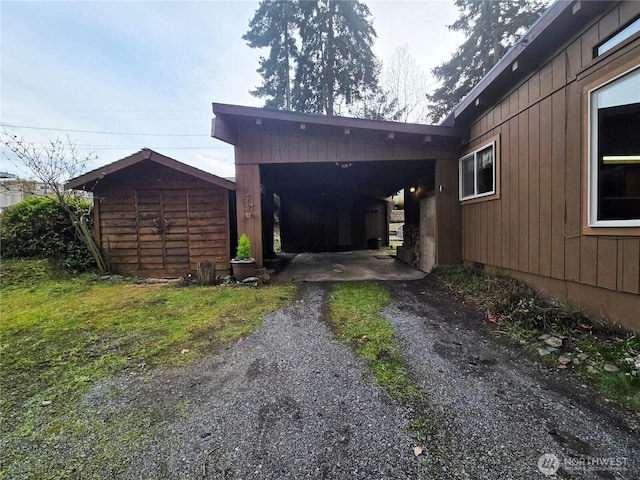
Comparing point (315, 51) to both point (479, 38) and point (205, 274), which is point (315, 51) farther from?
point (205, 274)

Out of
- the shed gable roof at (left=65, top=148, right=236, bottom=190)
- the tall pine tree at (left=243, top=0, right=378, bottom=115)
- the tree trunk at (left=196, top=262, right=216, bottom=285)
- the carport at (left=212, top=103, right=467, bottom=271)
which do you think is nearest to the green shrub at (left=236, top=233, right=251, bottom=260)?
the carport at (left=212, top=103, right=467, bottom=271)

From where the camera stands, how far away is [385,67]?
15.9 m

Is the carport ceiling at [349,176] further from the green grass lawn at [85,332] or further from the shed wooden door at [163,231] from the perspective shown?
the green grass lawn at [85,332]

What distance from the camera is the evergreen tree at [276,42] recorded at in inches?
547

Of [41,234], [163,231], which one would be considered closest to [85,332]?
[163,231]

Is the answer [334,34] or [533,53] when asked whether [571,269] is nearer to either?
[533,53]

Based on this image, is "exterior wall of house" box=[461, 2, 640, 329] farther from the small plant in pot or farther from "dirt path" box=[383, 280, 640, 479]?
the small plant in pot

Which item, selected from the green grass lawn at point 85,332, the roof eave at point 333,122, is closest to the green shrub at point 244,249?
the green grass lawn at point 85,332

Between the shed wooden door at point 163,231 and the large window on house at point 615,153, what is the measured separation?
698cm

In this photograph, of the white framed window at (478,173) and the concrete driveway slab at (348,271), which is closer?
the white framed window at (478,173)

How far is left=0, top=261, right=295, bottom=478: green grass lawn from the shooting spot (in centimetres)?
206

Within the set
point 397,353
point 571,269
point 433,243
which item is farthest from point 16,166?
point 571,269

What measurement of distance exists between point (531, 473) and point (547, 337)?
1947 mm

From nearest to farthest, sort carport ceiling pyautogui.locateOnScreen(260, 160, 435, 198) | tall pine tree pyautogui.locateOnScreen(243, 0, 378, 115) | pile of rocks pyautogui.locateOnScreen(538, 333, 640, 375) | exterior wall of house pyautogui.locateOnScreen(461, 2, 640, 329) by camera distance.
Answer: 1. pile of rocks pyautogui.locateOnScreen(538, 333, 640, 375)
2. exterior wall of house pyautogui.locateOnScreen(461, 2, 640, 329)
3. carport ceiling pyautogui.locateOnScreen(260, 160, 435, 198)
4. tall pine tree pyautogui.locateOnScreen(243, 0, 378, 115)
